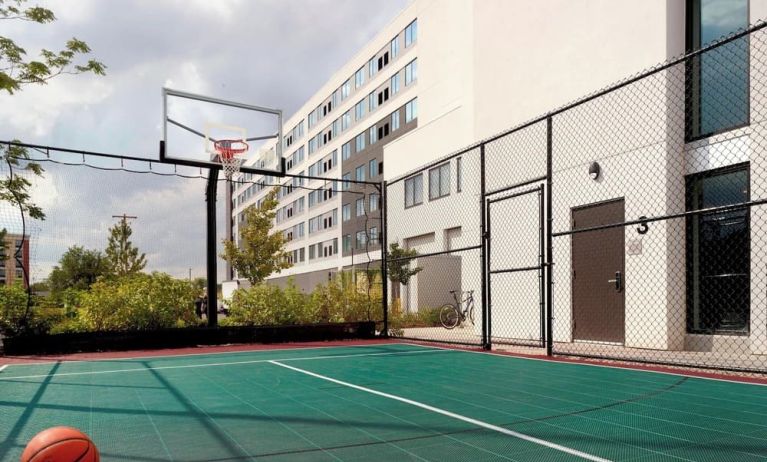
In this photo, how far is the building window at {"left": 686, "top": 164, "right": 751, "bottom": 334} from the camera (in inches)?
369

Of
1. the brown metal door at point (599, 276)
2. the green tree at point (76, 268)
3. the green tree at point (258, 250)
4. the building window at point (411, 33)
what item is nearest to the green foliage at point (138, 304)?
the green tree at point (76, 268)

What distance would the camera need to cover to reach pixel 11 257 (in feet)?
35.8

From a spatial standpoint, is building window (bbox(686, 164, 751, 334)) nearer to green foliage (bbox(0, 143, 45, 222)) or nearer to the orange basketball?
the orange basketball

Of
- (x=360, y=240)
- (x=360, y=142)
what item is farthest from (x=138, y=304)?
(x=360, y=142)

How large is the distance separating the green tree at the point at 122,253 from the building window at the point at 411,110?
21207 mm

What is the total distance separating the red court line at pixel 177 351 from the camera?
32.4 feet

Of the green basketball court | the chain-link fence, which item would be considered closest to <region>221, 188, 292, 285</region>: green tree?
the chain-link fence

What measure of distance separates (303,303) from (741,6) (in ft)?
35.1

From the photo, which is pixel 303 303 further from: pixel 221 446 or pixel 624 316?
pixel 221 446

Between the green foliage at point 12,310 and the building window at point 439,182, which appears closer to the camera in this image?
the green foliage at point 12,310

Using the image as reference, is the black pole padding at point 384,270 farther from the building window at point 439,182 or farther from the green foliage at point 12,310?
the building window at point 439,182

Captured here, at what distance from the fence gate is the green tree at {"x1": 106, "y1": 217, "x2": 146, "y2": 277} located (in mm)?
7875

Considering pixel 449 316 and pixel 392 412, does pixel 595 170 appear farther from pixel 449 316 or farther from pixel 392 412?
pixel 449 316

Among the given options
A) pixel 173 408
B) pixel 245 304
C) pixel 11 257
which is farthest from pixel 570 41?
pixel 11 257
